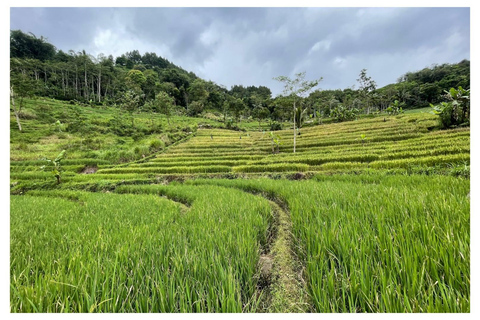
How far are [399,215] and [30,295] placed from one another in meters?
3.92

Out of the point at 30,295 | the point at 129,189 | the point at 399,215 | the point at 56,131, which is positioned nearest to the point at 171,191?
the point at 129,189

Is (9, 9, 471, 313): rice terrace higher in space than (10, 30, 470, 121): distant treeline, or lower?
lower

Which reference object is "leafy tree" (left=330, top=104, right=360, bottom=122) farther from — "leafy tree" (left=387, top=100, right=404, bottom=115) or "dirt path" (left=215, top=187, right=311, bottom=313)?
"dirt path" (left=215, top=187, right=311, bottom=313)

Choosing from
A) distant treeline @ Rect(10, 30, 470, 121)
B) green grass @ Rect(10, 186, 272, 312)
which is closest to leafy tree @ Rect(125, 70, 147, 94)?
distant treeline @ Rect(10, 30, 470, 121)

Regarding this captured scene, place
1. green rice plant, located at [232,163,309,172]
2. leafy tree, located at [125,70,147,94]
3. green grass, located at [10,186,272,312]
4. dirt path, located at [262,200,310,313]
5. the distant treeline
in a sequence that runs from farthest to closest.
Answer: leafy tree, located at [125,70,147,94] → the distant treeline → green rice plant, located at [232,163,309,172] → dirt path, located at [262,200,310,313] → green grass, located at [10,186,272,312]

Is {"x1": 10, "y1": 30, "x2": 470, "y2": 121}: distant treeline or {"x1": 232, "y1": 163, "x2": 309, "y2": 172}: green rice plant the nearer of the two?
{"x1": 232, "y1": 163, "x2": 309, "y2": 172}: green rice plant

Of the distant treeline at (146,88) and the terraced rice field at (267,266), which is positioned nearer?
the terraced rice field at (267,266)

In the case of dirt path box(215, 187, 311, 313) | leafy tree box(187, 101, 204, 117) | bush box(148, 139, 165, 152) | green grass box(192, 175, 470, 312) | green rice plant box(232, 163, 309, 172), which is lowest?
dirt path box(215, 187, 311, 313)

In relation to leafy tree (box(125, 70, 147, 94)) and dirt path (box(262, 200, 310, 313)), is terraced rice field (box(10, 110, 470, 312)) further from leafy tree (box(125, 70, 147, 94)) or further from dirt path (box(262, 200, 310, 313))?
leafy tree (box(125, 70, 147, 94))

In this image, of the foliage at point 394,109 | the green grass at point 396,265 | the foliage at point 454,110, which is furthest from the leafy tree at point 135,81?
the green grass at point 396,265

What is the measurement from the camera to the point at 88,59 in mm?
54250

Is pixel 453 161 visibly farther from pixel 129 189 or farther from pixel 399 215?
pixel 129 189

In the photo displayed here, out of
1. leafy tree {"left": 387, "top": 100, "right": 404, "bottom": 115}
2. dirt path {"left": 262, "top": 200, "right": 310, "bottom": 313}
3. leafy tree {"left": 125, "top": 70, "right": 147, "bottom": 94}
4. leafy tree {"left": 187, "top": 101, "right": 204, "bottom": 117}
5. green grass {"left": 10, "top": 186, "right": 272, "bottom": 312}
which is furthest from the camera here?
leafy tree {"left": 187, "top": 101, "right": 204, "bottom": 117}

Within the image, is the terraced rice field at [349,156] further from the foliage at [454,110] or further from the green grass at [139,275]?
the green grass at [139,275]
